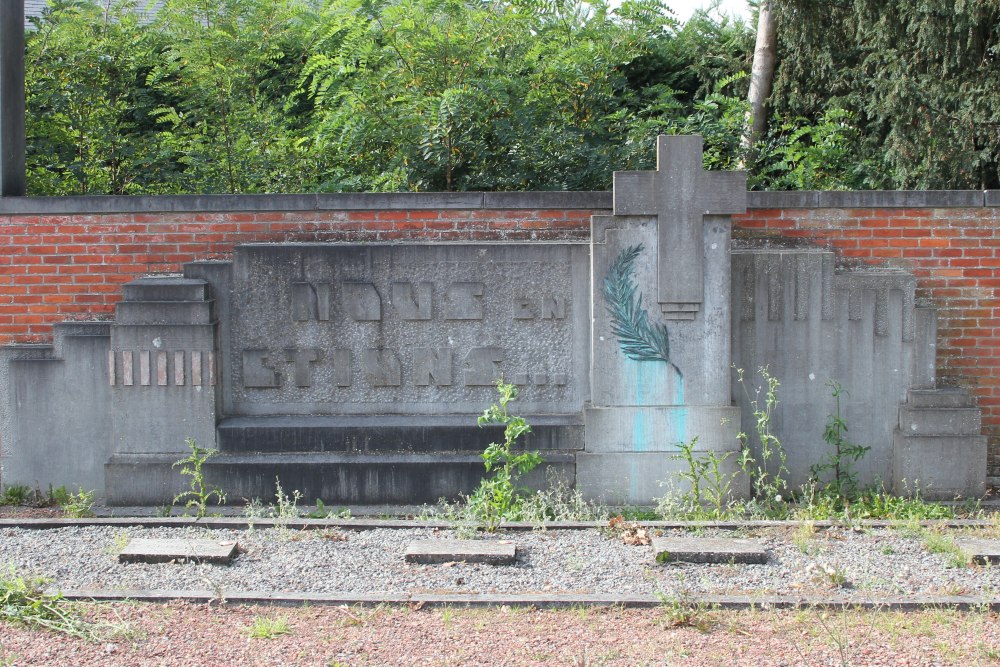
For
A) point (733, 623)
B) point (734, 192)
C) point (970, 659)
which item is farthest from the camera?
point (734, 192)

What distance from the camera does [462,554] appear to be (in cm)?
580

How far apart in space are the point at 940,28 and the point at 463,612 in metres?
9.08

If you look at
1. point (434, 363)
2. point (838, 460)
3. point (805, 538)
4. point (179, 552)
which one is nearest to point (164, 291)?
point (434, 363)

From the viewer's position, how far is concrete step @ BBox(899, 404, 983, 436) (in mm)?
7316

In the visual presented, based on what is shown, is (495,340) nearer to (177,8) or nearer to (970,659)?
(970,659)

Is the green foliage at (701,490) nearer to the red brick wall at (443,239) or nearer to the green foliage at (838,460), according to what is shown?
the green foliage at (838,460)

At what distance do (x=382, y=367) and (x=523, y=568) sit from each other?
2.38 meters

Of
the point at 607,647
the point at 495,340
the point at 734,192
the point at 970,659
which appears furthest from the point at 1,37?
the point at 970,659

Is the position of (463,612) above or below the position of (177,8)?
below

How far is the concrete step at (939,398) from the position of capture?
7.32 m

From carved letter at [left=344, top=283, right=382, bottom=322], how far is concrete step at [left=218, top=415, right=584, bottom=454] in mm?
780

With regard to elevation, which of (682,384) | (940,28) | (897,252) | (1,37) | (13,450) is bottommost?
(13,450)

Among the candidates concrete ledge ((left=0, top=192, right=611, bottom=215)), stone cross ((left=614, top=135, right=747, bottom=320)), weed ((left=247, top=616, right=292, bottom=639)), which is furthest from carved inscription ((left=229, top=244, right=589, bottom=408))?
weed ((left=247, top=616, right=292, bottom=639))

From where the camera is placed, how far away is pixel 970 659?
4430mm
